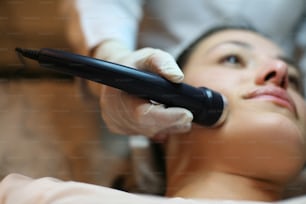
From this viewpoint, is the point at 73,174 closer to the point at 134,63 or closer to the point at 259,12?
the point at 134,63

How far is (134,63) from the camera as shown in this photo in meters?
0.85

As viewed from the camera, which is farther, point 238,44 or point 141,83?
point 238,44

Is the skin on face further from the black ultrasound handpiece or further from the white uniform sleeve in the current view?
the white uniform sleeve

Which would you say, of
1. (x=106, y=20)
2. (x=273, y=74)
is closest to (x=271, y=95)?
(x=273, y=74)

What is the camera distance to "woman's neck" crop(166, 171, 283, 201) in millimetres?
853

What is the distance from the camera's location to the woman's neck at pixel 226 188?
853 millimetres

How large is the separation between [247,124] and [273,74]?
Answer: 0.10 m

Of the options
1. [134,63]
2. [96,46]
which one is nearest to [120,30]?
[96,46]

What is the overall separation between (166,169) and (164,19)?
351 mm

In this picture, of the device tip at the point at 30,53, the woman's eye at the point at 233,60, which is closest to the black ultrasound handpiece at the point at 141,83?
A: the device tip at the point at 30,53

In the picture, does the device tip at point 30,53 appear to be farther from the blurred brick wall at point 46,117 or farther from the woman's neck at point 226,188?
the woman's neck at point 226,188

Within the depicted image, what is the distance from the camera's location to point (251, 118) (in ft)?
2.75

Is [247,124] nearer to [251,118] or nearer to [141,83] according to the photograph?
[251,118]

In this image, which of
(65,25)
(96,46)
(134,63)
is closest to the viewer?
(134,63)
